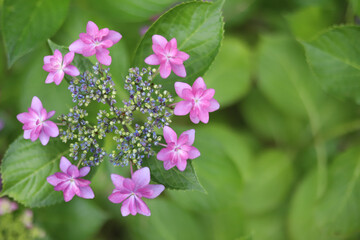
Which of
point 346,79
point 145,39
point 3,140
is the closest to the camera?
→ point 145,39

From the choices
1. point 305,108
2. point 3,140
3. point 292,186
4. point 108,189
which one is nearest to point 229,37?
point 305,108

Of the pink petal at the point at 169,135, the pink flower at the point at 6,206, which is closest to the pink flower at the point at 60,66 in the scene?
the pink petal at the point at 169,135

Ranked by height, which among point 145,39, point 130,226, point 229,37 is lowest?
point 130,226

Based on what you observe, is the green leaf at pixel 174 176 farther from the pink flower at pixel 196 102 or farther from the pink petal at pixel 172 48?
the pink petal at pixel 172 48

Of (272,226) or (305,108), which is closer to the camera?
(305,108)

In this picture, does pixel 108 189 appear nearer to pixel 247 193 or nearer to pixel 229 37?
pixel 247 193

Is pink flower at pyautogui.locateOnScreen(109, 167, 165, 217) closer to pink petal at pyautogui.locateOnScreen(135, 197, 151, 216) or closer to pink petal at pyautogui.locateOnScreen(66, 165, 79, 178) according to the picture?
pink petal at pyautogui.locateOnScreen(135, 197, 151, 216)

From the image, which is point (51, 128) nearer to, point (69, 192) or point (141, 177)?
point (69, 192)
